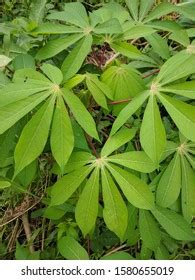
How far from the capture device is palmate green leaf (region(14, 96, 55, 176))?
1126mm

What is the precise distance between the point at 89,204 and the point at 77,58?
17.6 inches

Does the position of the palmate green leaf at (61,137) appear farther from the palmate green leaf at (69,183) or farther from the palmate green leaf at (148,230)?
the palmate green leaf at (148,230)

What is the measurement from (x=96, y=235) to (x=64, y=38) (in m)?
0.82

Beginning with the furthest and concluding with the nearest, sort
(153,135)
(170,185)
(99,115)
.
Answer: (99,115), (170,185), (153,135)

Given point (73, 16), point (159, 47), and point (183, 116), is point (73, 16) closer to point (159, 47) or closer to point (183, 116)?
point (159, 47)

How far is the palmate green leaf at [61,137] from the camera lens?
1118 mm

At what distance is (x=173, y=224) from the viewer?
4.53 ft

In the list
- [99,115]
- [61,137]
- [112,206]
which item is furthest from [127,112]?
[99,115]

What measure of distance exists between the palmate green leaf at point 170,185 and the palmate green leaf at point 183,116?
0.80ft

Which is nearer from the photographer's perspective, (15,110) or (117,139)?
(15,110)

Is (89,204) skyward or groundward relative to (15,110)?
groundward

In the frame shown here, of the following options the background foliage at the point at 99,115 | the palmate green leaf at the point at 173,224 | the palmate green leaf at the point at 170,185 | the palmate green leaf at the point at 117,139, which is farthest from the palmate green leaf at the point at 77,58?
the palmate green leaf at the point at 173,224

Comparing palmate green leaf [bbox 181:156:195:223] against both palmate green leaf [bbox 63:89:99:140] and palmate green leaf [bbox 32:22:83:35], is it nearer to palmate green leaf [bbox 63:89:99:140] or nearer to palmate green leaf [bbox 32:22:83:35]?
palmate green leaf [bbox 63:89:99:140]
